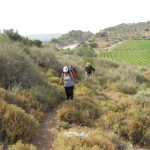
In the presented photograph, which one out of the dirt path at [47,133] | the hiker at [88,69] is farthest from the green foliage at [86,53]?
the dirt path at [47,133]

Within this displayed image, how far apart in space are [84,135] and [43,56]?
425 inches

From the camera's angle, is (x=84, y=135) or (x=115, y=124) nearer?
(x=84, y=135)

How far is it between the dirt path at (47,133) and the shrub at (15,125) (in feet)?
0.89

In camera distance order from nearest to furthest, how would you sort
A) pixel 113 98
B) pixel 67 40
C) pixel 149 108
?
pixel 149 108 < pixel 113 98 < pixel 67 40

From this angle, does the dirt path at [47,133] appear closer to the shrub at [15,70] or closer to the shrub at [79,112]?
the shrub at [79,112]

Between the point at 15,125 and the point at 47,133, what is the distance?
4.36 feet

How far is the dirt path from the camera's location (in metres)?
8.00

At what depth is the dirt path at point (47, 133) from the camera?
26.2 ft

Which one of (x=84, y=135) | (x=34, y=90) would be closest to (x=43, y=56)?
(x=34, y=90)

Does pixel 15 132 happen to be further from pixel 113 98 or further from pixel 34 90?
pixel 113 98

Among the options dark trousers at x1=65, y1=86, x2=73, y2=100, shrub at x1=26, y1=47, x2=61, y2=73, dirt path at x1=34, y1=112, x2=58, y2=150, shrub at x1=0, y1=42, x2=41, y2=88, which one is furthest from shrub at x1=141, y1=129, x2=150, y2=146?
shrub at x1=26, y1=47, x2=61, y2=73

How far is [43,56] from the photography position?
18.6 meters

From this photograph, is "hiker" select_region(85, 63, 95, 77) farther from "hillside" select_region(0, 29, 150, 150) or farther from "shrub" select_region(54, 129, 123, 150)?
"shrub" select_region(54, 129, 123, 150)

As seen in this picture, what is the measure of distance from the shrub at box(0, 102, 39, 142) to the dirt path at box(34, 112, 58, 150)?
27cm
